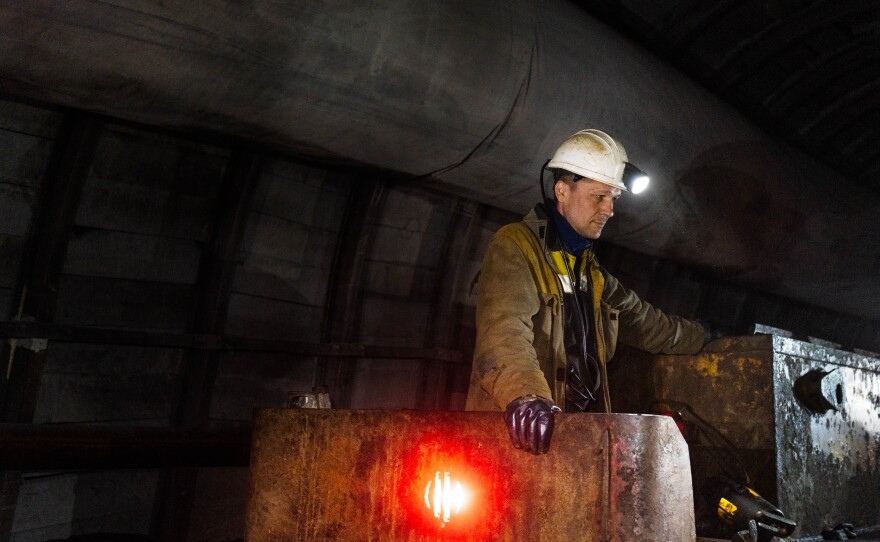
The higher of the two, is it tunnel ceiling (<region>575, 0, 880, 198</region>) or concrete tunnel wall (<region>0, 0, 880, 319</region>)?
tunnel ceiling (<region>575, 0, 880, 198</region>)

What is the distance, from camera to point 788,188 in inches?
204

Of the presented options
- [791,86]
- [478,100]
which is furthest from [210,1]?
[791,86]

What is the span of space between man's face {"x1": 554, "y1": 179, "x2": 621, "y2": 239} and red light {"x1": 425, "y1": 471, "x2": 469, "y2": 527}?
121 centimetres

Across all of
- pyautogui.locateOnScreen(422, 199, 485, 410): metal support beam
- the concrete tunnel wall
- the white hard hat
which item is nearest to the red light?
the white hard hat

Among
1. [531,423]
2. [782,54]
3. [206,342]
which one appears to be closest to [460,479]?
Answer: [531,423]

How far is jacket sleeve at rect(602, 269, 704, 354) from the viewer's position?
334cm

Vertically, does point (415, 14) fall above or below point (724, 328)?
above

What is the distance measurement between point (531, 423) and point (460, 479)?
35cm

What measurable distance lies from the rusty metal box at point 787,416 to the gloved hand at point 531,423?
4.89 feet

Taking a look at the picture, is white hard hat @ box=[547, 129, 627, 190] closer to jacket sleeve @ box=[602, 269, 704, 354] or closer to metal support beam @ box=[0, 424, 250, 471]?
jacket sleeve @ box=[602, 269, 704, 354]

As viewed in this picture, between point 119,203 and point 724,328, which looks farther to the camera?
point 724,328

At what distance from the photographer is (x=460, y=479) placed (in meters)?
2.23

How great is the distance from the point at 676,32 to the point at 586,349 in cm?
335

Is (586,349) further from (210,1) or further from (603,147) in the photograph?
(210,1)
